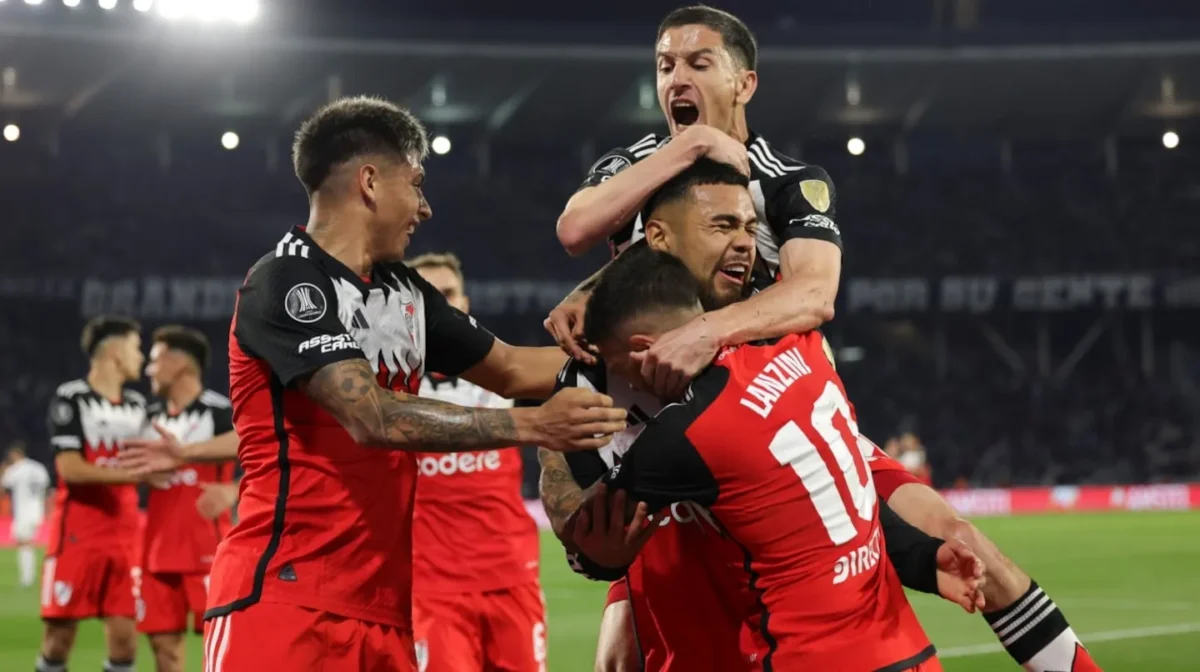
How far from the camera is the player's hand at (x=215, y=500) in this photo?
9.12 metres

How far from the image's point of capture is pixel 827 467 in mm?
3750

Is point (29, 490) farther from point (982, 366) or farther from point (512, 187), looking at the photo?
point (982, 366)

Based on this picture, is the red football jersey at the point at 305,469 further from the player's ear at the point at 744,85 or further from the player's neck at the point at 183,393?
the player's neck at the point at 183,393

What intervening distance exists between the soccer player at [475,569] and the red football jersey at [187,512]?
2.45m

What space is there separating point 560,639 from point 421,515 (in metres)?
6.27

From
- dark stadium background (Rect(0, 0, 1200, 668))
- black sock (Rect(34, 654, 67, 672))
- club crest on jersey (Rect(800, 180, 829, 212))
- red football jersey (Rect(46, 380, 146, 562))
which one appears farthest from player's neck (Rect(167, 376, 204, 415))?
dark stadium background (Rect(0, 0, 1200, 668))

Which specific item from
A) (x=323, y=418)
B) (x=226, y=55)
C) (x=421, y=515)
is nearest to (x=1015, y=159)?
(x=226, y=55)

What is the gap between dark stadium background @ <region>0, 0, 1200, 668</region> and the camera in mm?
33281

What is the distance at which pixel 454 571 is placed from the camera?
24.3 feet

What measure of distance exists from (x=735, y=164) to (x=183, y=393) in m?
7.19

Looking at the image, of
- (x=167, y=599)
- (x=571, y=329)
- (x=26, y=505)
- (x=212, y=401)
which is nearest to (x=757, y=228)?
(x=571, y=329)

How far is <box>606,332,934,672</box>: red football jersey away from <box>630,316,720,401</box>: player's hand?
0.13 ft

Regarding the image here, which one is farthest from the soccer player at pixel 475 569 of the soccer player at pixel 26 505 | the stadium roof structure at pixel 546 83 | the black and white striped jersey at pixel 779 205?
the stadium roof structure at pixel 546 83

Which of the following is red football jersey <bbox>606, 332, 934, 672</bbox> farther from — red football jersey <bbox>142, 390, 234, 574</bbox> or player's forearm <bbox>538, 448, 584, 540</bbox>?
red football jersey <bbox>142, 390, 234, 574</bbox>
